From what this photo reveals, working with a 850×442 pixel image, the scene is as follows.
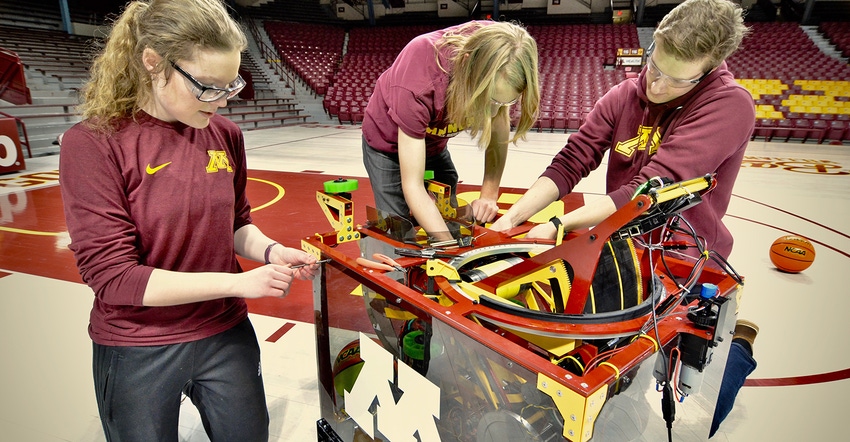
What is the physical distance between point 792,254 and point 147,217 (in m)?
3.51

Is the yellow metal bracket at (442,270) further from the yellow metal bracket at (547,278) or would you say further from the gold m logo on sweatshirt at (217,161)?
the gold m logo on sweatshirt at (217,161)

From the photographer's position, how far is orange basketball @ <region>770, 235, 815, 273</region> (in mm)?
2848

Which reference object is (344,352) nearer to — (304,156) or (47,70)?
(304,156)

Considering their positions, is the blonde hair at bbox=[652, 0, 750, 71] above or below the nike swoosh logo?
above

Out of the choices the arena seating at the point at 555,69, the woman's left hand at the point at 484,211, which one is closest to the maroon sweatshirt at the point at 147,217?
the woman's left hand at the point at 484,211

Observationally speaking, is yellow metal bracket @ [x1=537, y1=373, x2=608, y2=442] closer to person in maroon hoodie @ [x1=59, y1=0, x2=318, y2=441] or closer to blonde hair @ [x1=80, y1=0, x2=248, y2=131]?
person in maroon hoodie @ [x1=59, y1=0, x2=318, y2=441]

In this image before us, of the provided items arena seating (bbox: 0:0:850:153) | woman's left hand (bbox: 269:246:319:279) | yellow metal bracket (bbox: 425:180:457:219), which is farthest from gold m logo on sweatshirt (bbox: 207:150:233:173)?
arena seating (bbox: 0:0:850:153)

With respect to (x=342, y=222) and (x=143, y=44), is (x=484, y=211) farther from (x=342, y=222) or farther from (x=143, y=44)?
(x=143, y=44)

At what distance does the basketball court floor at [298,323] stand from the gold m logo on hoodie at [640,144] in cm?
90

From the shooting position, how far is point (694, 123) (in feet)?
4.33

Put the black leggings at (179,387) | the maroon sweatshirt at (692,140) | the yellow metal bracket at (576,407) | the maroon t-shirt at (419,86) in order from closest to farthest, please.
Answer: the yellow metal bracket at (576,407), the black leggings at (179,387), the maroon sweatshirt at (692,140), the maroon t-shirt at (419,86)

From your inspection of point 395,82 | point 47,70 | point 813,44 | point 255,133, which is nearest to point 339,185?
point 395,82

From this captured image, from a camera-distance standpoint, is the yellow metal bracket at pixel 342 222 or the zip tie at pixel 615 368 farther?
the yellow metal bracket at pixel 342 222

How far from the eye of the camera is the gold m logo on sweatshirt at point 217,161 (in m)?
1.17
